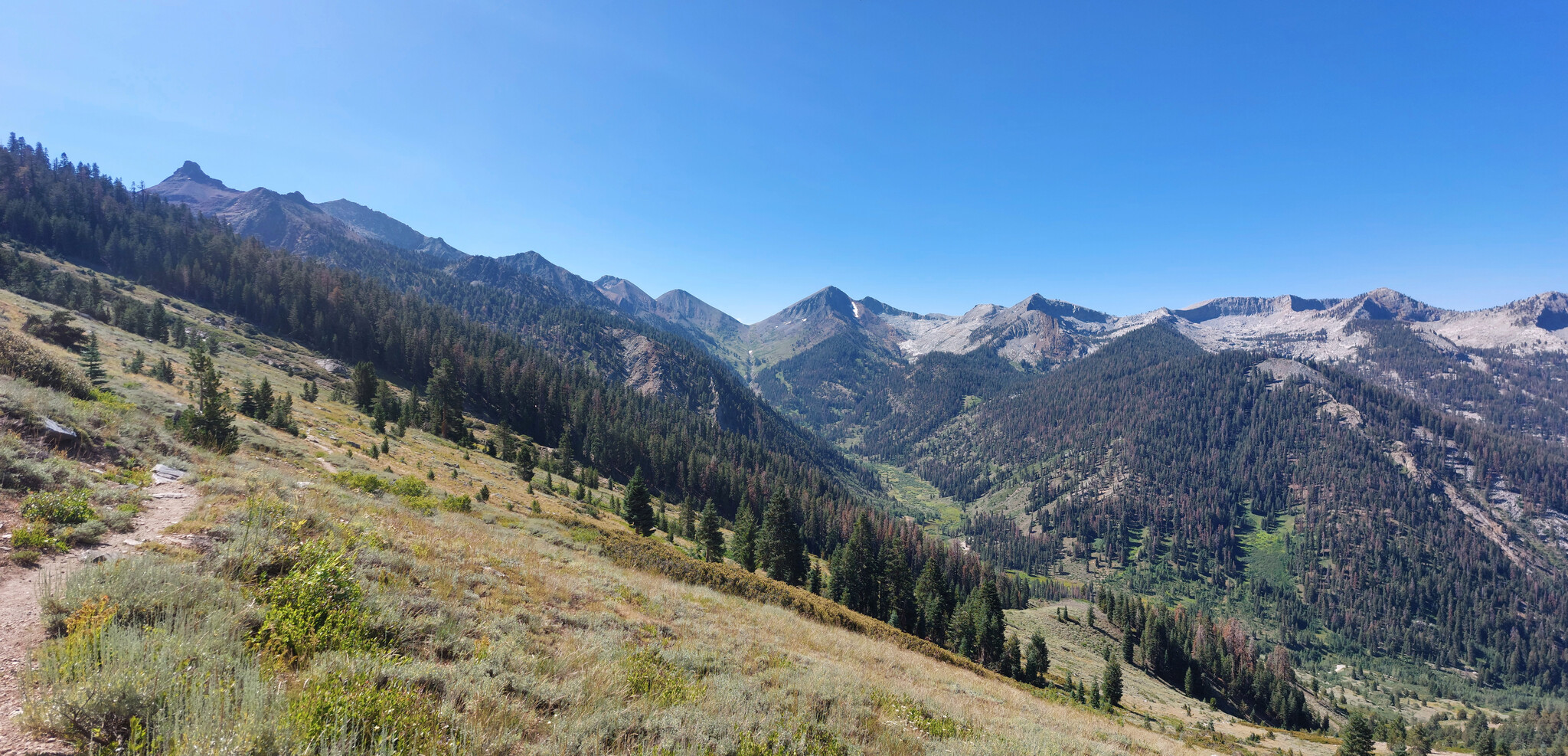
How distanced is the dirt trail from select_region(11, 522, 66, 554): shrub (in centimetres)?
27

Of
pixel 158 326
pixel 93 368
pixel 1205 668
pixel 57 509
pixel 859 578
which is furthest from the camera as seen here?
pixel 1205 668

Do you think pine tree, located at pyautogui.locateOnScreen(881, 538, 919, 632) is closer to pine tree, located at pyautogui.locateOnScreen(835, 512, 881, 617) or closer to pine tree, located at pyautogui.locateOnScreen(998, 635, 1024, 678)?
pine tree, located at pyautogui.locateOnScreen(835, 512, 881, 617)

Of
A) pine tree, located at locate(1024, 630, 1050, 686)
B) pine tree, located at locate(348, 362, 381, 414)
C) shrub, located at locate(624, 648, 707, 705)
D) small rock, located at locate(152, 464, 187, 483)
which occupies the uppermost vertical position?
small rock, located at locate(152, 464, 187, 483)

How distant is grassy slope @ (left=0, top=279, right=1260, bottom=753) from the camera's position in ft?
22.5

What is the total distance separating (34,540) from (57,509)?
1.55 m

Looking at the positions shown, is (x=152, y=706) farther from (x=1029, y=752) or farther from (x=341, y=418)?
(x=341, y=418)

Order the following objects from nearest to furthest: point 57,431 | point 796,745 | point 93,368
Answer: point 796,745
point 57,431
point 93,368

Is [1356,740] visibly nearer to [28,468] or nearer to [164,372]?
[28,468]

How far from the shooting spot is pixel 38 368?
1747 cm

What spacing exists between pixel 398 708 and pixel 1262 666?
148268 millimetres

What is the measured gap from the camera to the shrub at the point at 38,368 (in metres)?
16.7

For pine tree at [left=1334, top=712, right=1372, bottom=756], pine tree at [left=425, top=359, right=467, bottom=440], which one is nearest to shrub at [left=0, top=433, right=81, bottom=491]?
pine tree at [left=425, top=359, right=467, bottom=440]

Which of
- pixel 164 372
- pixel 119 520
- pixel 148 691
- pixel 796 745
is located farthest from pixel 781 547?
pixel 164 372

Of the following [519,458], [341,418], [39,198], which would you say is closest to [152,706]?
[519,458]
